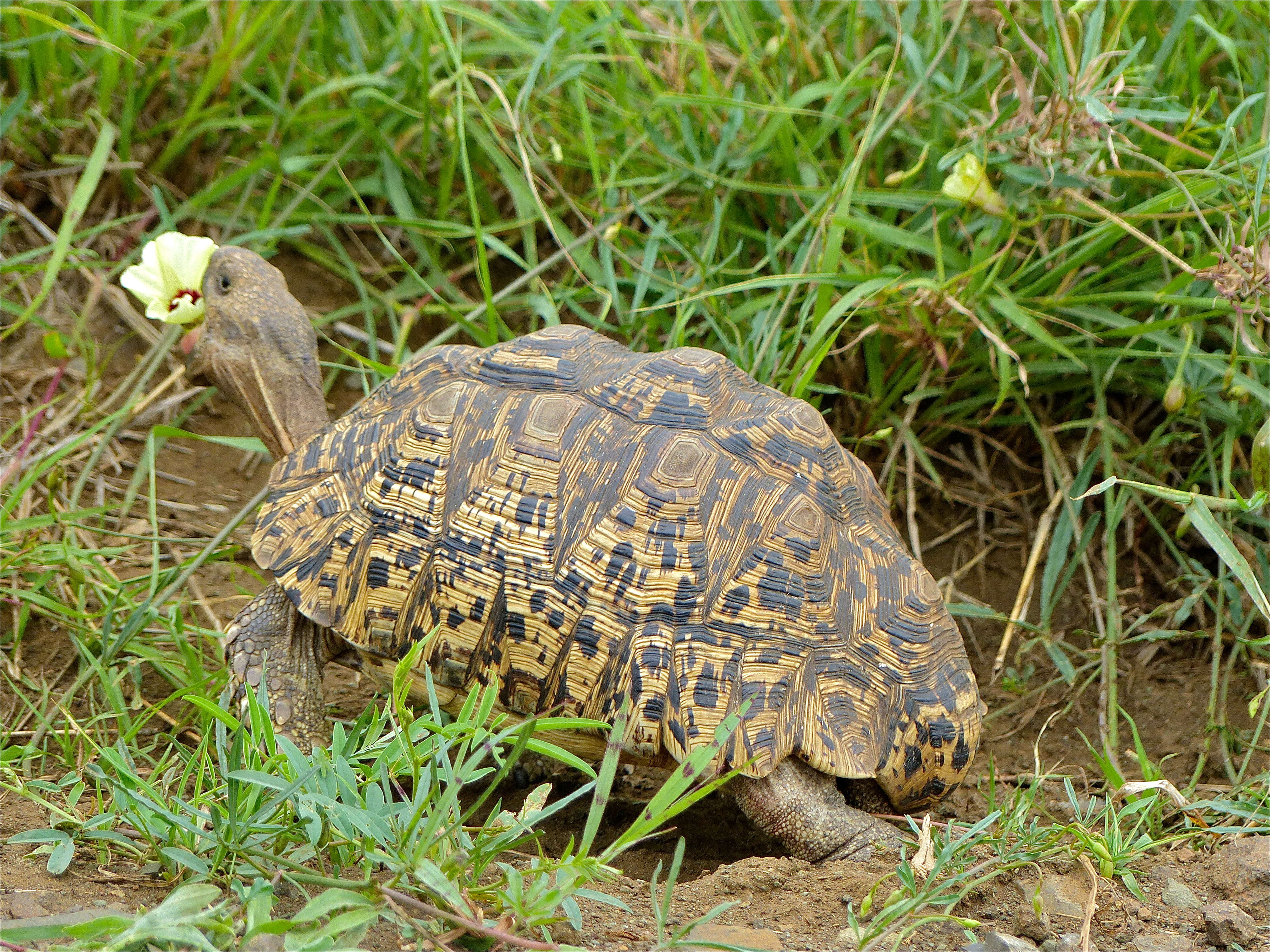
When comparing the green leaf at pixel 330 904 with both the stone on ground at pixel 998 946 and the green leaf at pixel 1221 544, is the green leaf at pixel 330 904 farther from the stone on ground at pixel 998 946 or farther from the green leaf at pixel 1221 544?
the green leaf at pixel 1221 544

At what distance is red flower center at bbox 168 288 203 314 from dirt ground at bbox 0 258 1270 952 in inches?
26.7

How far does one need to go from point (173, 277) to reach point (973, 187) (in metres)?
2.15

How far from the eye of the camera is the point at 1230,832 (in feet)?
7.08

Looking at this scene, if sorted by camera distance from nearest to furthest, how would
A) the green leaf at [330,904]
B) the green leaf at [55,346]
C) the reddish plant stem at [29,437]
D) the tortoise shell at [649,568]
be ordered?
1. the green leaf at [330,904]
2. the tortoise shell at [649,568]
3. the reddish plant stem at [29,437]
4. the green leaf at [55,346]

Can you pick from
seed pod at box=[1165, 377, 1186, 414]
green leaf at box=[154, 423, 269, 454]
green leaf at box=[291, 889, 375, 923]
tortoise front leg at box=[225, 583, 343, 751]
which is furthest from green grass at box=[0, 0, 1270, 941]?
green leaf at box=[291, 889, 375, 923]

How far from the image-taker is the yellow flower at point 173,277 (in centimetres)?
287

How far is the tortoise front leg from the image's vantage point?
257 centimetres

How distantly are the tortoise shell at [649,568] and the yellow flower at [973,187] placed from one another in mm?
842

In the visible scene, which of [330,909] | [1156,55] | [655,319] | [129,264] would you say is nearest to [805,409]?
[655,319]

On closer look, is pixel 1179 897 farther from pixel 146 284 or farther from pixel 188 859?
pixel 146 284

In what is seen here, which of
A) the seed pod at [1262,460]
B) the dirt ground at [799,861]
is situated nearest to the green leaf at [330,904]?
the dirt ground at [799,861]

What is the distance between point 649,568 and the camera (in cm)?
226

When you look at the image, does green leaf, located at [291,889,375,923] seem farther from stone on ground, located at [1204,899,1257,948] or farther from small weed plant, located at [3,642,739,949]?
stone on ground, located at [1204,899,1257,948]

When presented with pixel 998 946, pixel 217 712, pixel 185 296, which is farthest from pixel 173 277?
pixel 998 946
